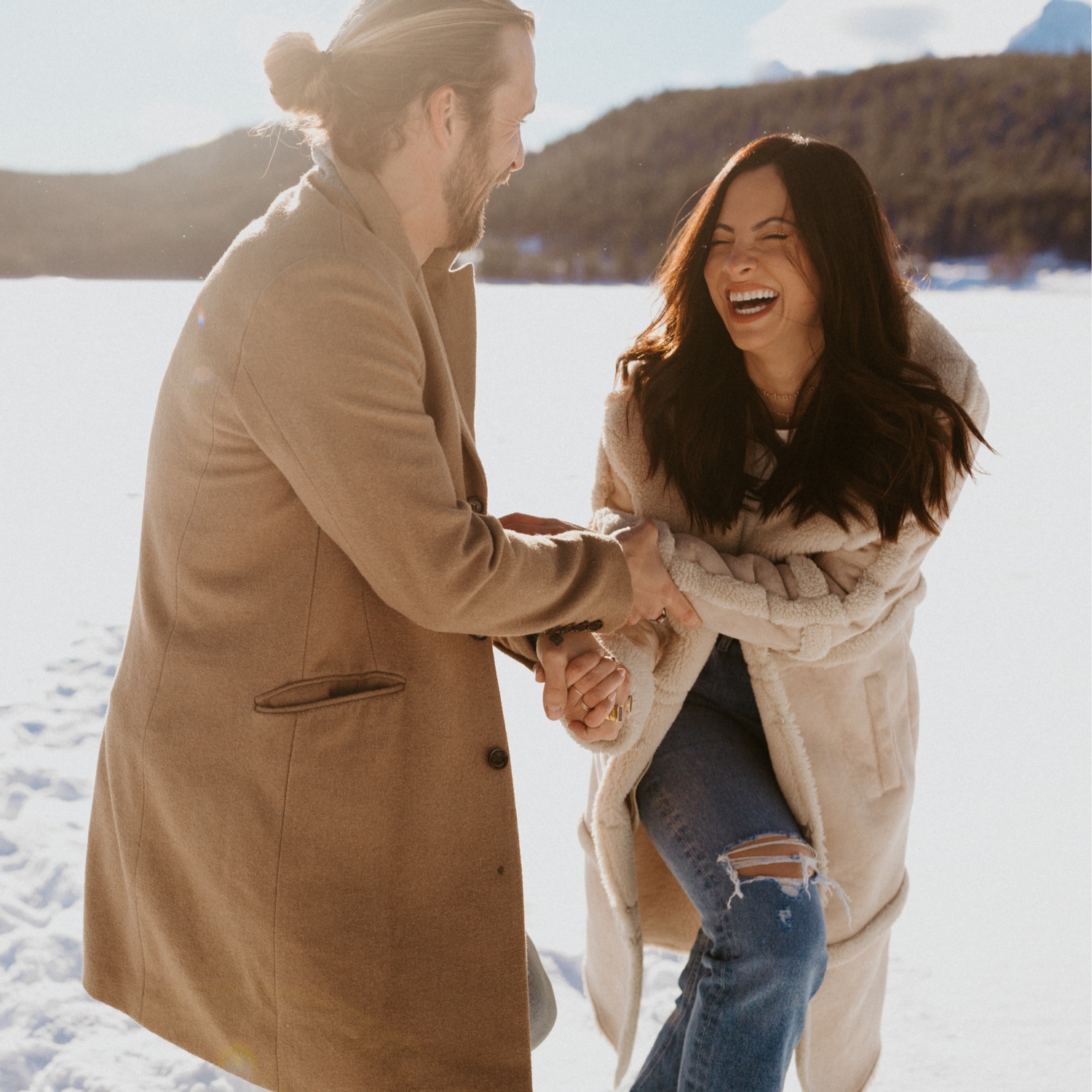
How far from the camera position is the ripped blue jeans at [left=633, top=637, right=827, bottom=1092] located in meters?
1.45

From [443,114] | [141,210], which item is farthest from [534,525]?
→ [141,210]

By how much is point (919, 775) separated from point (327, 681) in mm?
2397

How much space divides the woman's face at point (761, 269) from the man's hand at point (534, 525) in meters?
0.53

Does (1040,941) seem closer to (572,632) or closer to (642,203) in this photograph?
(572,632)

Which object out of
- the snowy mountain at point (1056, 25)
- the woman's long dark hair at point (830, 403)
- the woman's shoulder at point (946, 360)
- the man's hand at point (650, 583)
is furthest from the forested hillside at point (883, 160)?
the snowy mountain at point (1056, 25)

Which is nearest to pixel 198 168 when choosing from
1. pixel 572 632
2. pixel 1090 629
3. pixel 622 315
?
pixel 622 315

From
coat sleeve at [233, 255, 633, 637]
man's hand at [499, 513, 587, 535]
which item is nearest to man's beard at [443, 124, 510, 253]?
coat sleeve at [233, 255, 633, 637]

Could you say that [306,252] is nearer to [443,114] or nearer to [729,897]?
[443,114]

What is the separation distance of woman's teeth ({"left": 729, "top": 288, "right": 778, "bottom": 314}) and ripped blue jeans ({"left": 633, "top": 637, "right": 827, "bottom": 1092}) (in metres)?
0.61

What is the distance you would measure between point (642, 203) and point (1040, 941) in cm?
3373

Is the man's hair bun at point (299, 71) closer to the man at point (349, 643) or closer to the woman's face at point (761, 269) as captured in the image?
the man at point (349, 643)

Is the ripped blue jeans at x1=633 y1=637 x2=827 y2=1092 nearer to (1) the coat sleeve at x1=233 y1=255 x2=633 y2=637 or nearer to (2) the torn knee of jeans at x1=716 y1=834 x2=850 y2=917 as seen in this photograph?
(2) the torn knee of jeans at x1=716 y1=834 x2=850 y2=917

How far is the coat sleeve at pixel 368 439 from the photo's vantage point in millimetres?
1082

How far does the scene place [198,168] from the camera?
17.2m
